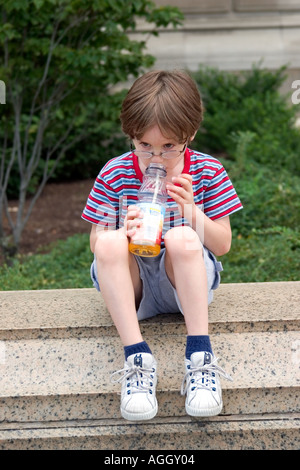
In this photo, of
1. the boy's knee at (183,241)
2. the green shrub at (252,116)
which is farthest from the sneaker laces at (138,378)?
the green shrub at (252,116)

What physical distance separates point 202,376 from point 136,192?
0.80 meters

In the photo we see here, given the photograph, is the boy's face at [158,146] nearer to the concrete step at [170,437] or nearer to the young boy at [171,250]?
the young boy at [171,250]

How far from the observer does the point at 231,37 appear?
32.6 feet

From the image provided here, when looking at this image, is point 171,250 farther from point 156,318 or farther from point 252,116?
point 252,116

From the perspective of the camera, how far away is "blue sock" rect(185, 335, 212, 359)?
97.6 inches

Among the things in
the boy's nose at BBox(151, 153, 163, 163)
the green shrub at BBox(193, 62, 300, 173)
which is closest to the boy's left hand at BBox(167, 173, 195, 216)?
the boy's nose at BBox(151, 153, 163, 163)

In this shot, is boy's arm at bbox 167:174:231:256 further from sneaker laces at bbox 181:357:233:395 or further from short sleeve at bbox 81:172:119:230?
sneaker laces at bbox 181:357:233:395

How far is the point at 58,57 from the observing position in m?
5.23

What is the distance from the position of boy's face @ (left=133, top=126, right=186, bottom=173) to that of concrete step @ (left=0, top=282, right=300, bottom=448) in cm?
67

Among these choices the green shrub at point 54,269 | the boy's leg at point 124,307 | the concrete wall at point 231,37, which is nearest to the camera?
the boy's leg at point 124,307

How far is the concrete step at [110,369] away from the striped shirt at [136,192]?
0.44 metres

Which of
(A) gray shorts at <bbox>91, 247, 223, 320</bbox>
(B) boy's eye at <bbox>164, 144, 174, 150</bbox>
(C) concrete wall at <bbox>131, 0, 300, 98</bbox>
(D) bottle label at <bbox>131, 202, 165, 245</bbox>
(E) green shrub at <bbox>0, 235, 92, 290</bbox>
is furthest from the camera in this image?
(C) concrete wall at <bbox>131, 0, 300, 98</bbox>

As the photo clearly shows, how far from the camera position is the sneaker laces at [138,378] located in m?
2.41

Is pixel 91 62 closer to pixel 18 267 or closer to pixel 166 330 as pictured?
pixel 18 267
